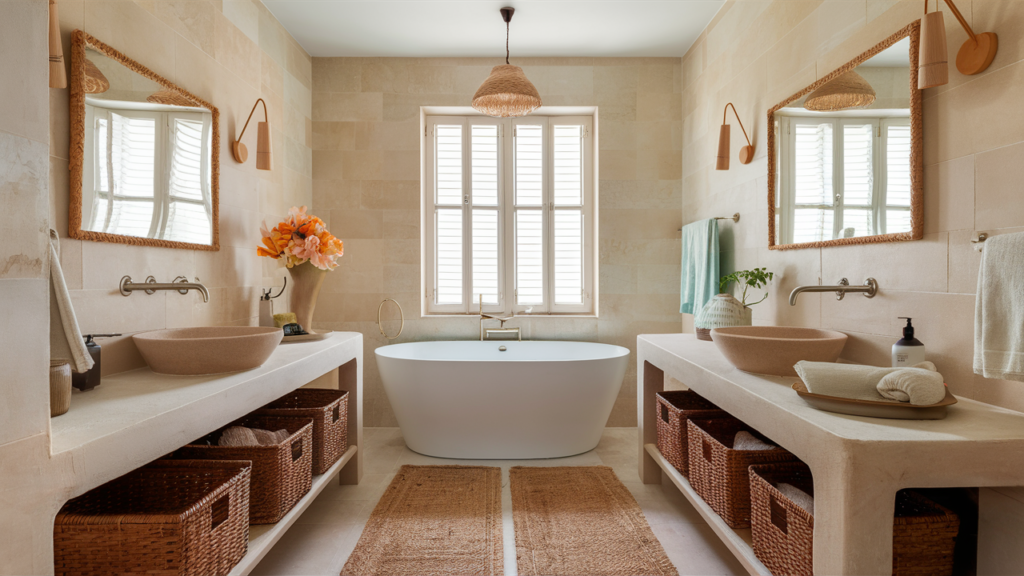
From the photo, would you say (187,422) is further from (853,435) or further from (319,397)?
(853,435)

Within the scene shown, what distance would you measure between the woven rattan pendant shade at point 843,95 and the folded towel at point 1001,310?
792 millimetres

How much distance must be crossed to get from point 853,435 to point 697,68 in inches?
113

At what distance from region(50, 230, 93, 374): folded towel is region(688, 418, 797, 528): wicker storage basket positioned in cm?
170

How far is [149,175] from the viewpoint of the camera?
6.57 feet

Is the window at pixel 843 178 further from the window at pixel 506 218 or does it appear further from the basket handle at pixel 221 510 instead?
the basket handle at pixel 221 510

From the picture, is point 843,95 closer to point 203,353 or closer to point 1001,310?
point 1001,310

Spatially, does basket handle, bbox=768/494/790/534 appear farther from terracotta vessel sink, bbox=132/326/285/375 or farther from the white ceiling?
the white ceiling

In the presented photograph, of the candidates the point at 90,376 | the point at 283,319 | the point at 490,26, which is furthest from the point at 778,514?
the point at 490,26

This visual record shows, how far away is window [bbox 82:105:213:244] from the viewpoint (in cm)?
178

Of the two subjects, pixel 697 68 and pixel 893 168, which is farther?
pixel 697 68

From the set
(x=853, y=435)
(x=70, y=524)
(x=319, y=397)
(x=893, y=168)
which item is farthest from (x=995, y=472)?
(x=319, y=397)

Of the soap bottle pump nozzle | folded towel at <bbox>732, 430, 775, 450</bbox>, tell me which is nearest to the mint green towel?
folded towel at <bbox>732, 430, 775, 450</bbox>

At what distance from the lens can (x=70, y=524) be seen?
119 cm

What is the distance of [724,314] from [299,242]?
197cm
